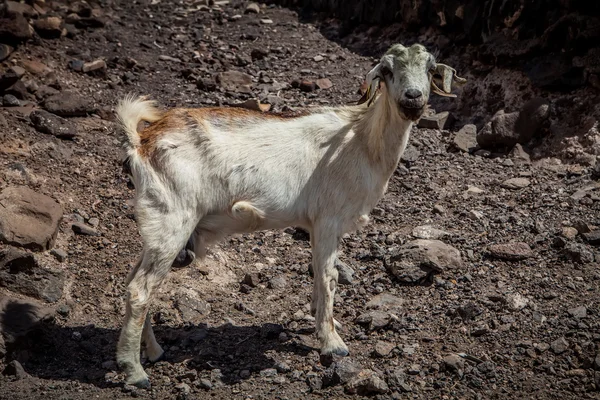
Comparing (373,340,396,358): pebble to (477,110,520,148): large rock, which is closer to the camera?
(373,340,396,358): pebble

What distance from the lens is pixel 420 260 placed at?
7191 millimetres

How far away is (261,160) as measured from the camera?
20.1 feet

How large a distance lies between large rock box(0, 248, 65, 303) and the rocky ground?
13mm

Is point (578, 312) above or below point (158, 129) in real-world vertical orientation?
below

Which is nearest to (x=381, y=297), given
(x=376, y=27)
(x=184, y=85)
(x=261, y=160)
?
(x=261, y=160)

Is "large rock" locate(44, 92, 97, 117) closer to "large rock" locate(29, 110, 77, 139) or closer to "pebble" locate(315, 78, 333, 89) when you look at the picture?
"large rock" locate(29, 110, 77, 139)

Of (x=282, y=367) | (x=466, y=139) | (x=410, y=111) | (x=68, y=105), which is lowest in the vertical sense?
(x=282, y=367)

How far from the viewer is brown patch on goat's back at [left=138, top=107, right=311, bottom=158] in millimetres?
5859

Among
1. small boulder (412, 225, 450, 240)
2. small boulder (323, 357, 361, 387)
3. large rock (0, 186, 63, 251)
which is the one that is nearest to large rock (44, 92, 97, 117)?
large rock (0, 186, 63, 251)

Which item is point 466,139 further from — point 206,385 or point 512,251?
point 206,385

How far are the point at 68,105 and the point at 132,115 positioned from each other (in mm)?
3901

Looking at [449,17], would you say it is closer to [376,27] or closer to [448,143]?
[376,27]

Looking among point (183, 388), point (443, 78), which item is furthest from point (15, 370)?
point (443, 78)

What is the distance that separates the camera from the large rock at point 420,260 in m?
7.15
